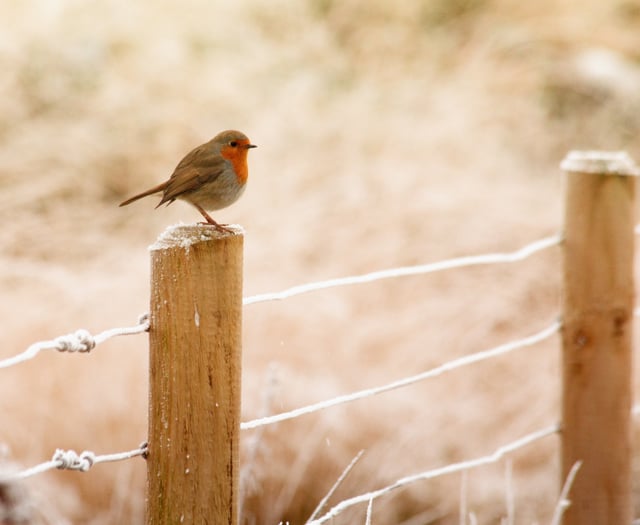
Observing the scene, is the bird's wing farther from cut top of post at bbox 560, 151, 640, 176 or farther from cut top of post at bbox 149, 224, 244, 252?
cut top of post at bbox 560, 151, 640, 176

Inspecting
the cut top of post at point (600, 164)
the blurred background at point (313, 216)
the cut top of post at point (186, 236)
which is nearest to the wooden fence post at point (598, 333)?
the cut top of post at point (600, 164)

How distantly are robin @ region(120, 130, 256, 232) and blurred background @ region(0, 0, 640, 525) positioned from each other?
35cm

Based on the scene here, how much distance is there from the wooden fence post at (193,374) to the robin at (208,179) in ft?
1.22

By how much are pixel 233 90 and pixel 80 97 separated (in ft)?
2.26

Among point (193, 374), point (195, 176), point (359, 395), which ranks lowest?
point (359, 395)

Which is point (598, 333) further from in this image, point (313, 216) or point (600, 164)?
point (313, 216)

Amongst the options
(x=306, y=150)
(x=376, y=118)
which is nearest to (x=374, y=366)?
(x=306, y=150)

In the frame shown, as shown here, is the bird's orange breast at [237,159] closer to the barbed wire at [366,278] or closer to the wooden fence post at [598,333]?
the barbed wire at [366,278]

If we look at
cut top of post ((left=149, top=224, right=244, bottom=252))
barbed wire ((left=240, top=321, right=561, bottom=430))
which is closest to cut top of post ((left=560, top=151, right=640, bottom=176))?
barbed wire ((left=240, top=321, right=561, bottom=430))

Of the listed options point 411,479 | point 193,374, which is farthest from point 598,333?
point 193,374

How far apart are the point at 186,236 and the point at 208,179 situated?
0.41 meters

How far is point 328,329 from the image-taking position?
3051mm

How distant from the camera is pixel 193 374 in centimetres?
116

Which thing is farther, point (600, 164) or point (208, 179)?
point (600, 164)
